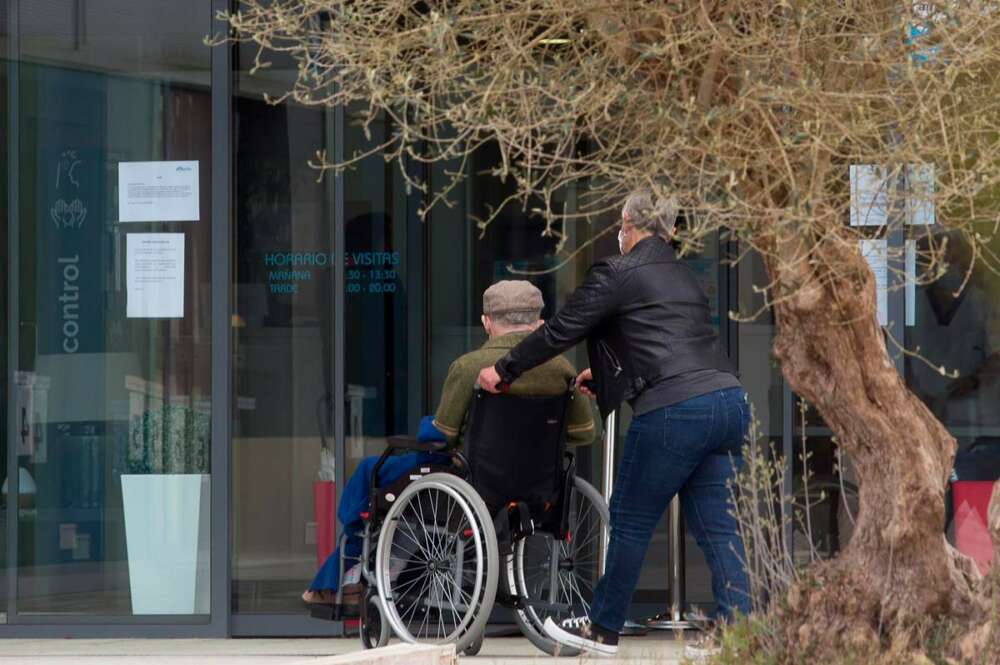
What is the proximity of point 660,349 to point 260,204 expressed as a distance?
2.71 m

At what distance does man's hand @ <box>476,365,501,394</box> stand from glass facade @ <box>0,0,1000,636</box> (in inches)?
73.8

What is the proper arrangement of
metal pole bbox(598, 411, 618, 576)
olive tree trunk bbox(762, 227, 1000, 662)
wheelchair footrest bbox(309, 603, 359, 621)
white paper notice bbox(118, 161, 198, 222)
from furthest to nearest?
white paper notice bbox(118, 161, 198, 222), metal pole bbox(598, 411, 618, 576), wheelchair footrest bbox(309, 603, 359, 621), olive tree trunk bbox(762, 227, 1000, 662)

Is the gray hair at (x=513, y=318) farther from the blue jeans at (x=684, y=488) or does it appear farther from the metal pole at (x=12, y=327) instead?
the metal pole at (x=12, y=327)

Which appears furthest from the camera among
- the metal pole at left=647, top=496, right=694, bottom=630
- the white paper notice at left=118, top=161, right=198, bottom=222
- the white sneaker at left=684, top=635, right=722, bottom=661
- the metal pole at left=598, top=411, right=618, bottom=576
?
the white paper notice at left=118, top=161, right=198, bottom=222

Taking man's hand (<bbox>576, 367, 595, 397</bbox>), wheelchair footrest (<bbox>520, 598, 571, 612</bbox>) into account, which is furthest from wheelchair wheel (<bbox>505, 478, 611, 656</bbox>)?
man's hand (<bbox>576, 367, 595, 397</bbox>)

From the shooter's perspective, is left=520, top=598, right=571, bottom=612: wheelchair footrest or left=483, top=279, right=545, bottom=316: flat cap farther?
left=483, top=279, right=545, bottom=316: flat cap

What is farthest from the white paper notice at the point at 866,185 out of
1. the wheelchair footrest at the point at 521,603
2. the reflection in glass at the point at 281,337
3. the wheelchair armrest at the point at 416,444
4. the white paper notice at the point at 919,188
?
the reflection in glass at the point at 281,337

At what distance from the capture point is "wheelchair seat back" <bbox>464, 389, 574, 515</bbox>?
19.4 feet

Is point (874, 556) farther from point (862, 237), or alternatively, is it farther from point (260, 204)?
point (260, 204)

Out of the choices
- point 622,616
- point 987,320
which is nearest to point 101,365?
point 622,616

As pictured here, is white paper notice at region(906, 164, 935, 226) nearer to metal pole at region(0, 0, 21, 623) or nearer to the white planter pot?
the white planter pot

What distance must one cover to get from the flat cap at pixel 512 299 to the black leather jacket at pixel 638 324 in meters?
0.52

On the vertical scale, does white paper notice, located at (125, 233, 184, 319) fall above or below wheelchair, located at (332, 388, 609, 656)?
above

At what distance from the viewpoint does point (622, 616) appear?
568 centimetres
